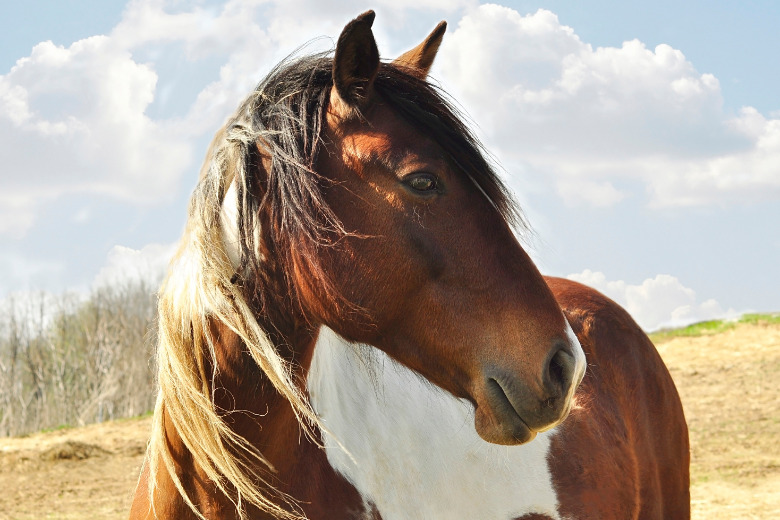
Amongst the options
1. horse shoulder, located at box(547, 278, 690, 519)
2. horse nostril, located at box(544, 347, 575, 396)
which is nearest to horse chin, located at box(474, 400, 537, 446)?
horse nostril, located at box(544, 347, 575, 396)

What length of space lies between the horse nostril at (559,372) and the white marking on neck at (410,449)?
18.5 inches

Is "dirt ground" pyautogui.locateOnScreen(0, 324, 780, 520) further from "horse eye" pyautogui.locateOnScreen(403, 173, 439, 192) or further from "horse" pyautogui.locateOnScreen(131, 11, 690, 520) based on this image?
"horse eye" pyautogui.locateOnScreen(403, 173, 439, 192)

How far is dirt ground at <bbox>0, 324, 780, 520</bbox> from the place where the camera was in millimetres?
7887

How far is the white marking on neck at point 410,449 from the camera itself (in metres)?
2.13

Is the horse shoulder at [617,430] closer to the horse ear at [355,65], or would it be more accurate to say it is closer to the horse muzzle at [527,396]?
the horse muzzle at [527,396]

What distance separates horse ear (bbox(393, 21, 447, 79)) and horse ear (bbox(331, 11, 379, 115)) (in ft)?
1.22

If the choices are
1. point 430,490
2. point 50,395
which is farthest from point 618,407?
point 50,395

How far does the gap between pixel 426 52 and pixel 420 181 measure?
2.27 feet

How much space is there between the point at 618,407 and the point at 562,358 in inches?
62.3

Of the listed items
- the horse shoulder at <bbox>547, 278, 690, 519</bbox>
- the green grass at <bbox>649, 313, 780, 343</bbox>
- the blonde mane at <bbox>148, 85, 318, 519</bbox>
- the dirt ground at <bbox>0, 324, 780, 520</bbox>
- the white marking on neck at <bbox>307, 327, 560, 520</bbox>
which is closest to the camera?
the blonde mane at <bbox>148, 85, 318, 519</bbox>

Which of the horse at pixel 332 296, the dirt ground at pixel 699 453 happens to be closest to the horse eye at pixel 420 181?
the horse at pixel 332 296

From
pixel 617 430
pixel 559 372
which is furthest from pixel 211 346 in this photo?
pixel 617 430

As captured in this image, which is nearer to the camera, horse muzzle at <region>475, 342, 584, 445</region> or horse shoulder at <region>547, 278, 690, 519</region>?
horse muzzle at <region>475, 342, 584, 445</region>

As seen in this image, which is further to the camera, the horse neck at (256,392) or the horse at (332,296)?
the horse neck at (256,392)
